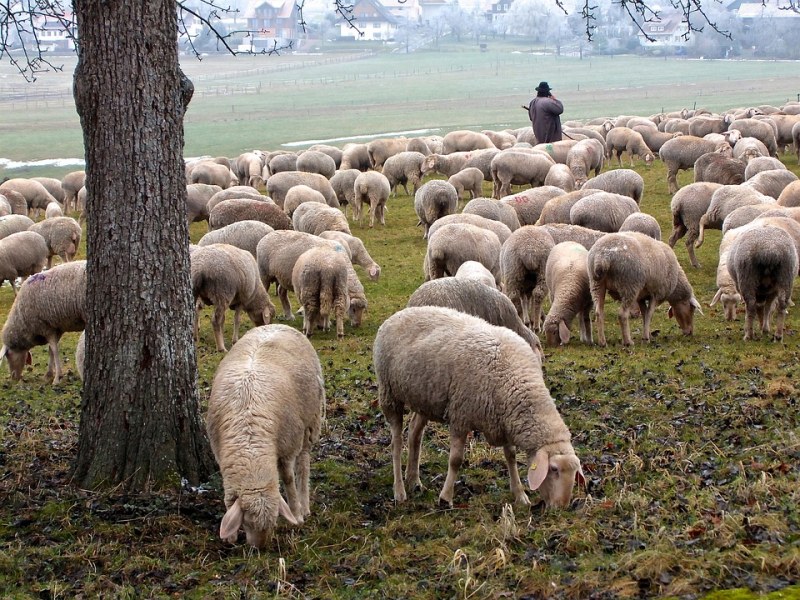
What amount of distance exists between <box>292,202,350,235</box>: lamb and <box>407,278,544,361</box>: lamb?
8199 mm

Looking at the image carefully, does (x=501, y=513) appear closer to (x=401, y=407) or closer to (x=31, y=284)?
(x=401, y=407)

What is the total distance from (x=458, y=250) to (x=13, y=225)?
10.8 metres

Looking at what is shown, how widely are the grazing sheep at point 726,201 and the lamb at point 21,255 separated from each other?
12.1 metres

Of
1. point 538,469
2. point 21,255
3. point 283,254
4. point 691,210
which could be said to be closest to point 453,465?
point 538,469

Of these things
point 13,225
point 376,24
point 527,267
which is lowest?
point 13,225

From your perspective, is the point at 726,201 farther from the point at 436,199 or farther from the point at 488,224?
the point at 436,199

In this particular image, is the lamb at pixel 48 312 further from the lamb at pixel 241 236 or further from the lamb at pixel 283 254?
the lamb at pixel 241 236

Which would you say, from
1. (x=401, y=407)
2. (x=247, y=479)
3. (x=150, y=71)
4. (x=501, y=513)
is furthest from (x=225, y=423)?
(x=150, y=71)

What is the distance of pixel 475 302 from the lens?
9.96 m

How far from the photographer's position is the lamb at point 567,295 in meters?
12.1

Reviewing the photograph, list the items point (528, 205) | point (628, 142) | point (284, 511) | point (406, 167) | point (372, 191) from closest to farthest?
1. point (284, 511)
2. point (528, 205)
3. point (372, 191)
4. point (406, 167)
5. point (628, 142)

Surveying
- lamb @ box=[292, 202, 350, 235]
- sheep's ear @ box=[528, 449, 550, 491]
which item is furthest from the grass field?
lamb @ box=[292, 202, 350, 235]

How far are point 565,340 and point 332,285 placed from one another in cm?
340

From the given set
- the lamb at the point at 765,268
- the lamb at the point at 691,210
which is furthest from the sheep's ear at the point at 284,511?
the lamb at the point at 691,210
